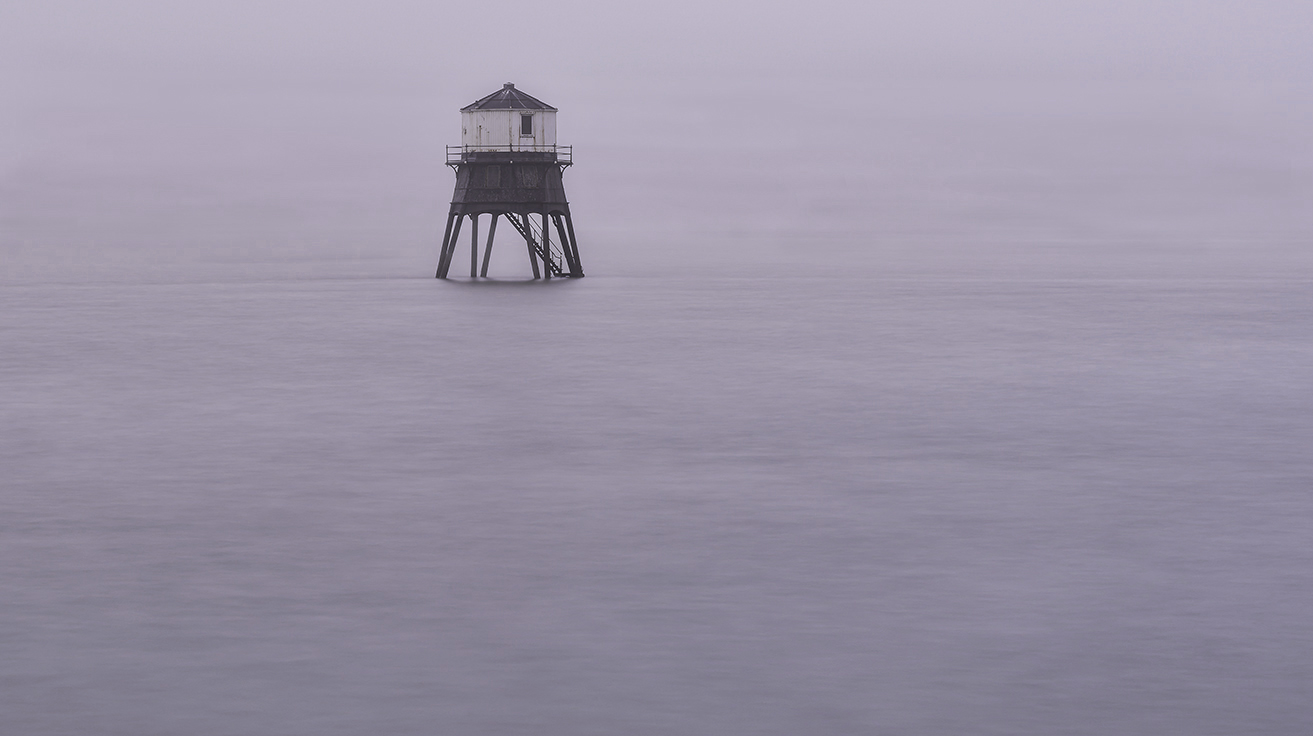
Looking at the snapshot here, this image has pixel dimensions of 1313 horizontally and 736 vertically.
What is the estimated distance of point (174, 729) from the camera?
9227 mm

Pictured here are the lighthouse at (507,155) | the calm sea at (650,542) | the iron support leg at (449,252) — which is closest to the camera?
the calm sea at (650,542)

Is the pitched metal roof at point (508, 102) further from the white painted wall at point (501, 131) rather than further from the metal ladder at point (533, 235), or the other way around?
the metal ladder at point (533, 235)

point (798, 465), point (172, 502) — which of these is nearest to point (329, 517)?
point (172, 502)

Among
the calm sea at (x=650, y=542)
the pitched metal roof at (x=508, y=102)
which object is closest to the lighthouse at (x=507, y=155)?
the pitched metal roof at (x=508, y=102)

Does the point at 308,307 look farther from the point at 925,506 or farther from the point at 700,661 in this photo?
the point at 700,661

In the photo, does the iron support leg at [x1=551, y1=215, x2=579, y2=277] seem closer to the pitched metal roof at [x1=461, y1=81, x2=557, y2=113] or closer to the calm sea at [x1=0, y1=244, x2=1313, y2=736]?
the pitched metal roof at [x1=461, y1=81, x2=557, y2=113]

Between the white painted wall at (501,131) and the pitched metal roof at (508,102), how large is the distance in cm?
11

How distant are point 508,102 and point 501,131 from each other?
81cm

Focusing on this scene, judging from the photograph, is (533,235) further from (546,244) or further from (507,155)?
(507,155)

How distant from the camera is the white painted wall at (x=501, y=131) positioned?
41.0 metres

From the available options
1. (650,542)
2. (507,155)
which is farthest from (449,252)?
(650,542)

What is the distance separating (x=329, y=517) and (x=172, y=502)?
1.86m

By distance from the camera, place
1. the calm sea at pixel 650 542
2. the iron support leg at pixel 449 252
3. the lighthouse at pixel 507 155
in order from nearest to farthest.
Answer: the calm sea at pixel 650 542, the lighthouse at pixel 507 155, the iron support leg at pixel 449 252

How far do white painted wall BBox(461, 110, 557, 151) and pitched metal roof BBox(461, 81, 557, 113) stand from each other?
0.35ft
